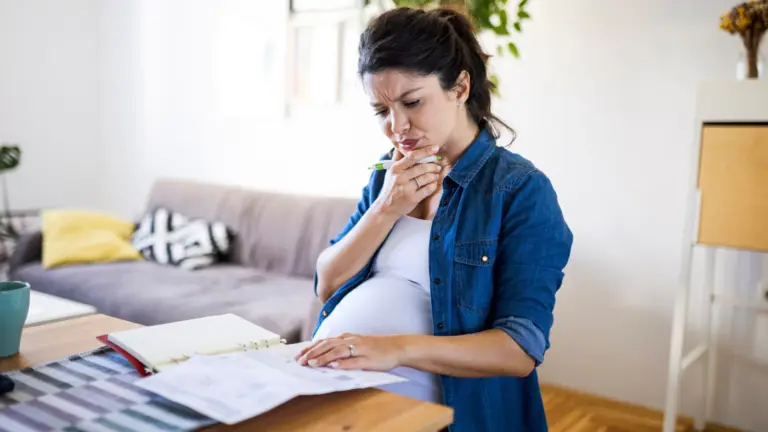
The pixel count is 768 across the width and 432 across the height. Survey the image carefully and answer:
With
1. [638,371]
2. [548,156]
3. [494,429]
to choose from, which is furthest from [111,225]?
[494,429]

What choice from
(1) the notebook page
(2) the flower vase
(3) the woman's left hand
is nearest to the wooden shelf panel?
(2) the flower vase

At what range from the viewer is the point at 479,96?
1267 mm

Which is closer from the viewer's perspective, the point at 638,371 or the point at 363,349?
the point at 363,349

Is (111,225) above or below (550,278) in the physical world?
below

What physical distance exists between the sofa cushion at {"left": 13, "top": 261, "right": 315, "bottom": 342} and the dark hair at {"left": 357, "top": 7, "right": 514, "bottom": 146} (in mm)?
1235

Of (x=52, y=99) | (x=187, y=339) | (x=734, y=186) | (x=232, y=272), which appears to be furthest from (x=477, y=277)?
(x=52, y=99)

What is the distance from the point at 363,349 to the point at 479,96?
59 cm

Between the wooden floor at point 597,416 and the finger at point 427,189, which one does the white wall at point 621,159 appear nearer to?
the wooden floor at point 597,416

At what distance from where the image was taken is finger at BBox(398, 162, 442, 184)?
117cm

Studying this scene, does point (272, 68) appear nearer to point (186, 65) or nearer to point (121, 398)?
point (186, 65)

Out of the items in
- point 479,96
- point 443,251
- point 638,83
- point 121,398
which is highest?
point 638,83

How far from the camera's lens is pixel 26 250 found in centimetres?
316

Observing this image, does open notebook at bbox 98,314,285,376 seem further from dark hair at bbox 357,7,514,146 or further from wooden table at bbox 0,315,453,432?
dark hair at bbox 357,7,514,146

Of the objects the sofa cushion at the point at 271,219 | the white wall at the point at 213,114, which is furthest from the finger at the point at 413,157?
the white wall at the point at 213,114
